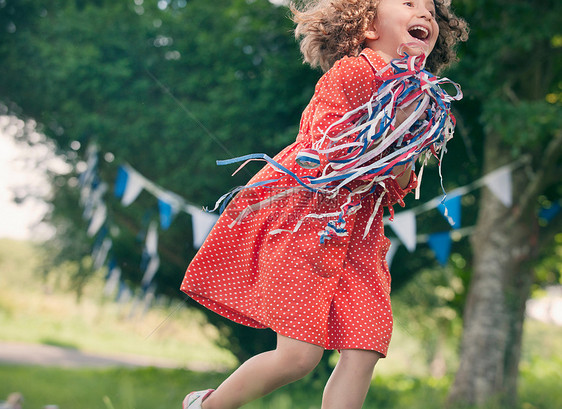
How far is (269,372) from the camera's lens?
1.61m

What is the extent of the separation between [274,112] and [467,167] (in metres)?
2.05

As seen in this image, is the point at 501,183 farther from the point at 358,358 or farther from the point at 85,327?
the point at 85,327

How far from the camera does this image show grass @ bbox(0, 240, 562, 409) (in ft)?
19.4

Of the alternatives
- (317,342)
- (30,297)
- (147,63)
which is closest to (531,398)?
(147,63)

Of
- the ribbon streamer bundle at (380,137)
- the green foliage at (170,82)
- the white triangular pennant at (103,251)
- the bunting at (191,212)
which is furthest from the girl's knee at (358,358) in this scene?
the white triangular pennant at (103,251)

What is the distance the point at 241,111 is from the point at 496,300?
9.63ft

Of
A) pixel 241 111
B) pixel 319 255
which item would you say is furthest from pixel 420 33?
pixel 241 111

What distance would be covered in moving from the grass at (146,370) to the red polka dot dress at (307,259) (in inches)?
9.3

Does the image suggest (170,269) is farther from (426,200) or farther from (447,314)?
(447,314)

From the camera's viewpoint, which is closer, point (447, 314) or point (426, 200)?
point (426, 200)

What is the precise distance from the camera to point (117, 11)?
6504 millimetres

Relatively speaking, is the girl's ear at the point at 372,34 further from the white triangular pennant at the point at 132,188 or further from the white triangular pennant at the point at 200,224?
the white triangular pennant at the point at 132,188

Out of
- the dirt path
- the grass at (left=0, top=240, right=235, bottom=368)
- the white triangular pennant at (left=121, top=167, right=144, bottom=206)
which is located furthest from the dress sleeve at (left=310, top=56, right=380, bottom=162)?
the grass at (left=0, top=240, right=235, bottom=368)

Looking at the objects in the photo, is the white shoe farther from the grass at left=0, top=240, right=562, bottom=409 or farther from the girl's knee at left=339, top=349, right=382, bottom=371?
the girl's knee at left=339, top=349, right=382, bottom=371
